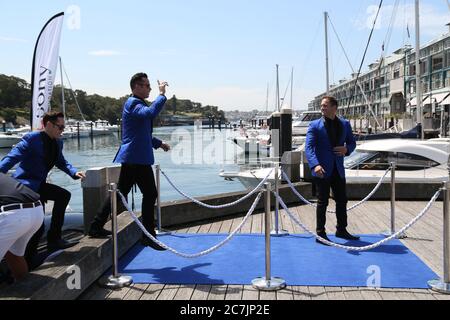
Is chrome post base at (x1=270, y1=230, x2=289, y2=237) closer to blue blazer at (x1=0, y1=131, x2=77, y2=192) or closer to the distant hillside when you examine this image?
blue blazer at (x1=0, y1=131, x2=77, y2=192)

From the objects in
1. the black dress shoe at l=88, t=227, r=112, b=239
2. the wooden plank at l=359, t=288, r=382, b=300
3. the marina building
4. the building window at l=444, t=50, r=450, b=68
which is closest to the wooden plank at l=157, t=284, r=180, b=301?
the black dress shoe at l=88, t=227, r=112, b=239

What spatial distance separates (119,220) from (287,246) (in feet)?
7.16

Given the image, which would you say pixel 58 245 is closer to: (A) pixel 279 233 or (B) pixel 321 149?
(A) pixel 279 233

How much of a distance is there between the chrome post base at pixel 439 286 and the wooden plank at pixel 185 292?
2.26 meters

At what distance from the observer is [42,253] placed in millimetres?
5105

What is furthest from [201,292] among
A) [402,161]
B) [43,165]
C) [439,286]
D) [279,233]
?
[402,161]

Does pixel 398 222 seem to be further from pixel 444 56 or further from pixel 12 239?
pixel 444 56

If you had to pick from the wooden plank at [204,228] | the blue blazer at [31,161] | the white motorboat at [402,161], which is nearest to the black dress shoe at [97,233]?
the blue blazer at [31,161]

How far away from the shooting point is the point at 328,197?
6223 mm

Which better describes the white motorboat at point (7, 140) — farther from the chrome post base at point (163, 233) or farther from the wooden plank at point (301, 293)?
the wooden plank at point (301, 293)

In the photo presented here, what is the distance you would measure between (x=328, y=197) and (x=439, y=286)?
1.97 m

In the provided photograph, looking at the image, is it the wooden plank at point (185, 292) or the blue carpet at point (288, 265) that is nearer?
the wooden plank at point (185, 292)

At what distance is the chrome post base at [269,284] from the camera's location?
453 cm

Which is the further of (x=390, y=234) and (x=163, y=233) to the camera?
(x=163, y=233)
